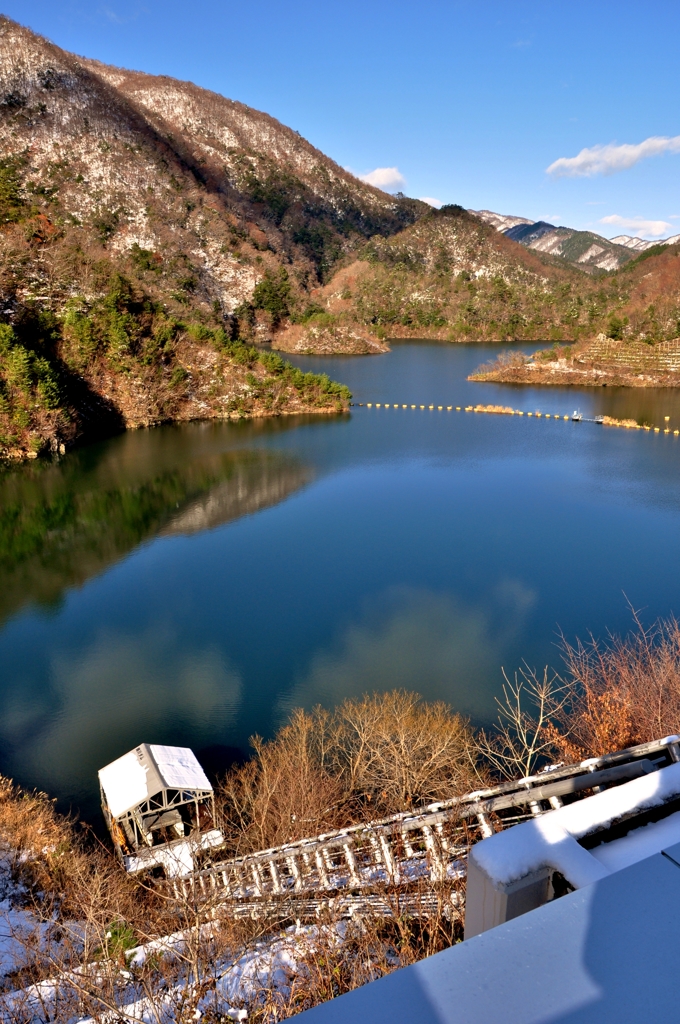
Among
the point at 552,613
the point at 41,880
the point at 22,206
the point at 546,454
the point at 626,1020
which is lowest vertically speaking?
the point at 41,880

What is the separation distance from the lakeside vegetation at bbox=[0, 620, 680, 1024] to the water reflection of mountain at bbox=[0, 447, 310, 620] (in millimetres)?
7954

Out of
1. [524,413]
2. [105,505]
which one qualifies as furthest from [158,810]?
[524,413]

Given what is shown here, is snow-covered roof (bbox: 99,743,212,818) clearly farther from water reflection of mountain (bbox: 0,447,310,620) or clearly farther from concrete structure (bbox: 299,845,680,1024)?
concrete structure (bbox: 299,845,680,1024)

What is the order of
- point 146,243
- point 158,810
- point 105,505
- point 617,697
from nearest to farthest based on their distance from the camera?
point 158,810 < point 617,697 < point 105,505 < point 146,243

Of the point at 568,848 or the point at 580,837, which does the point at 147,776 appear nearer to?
the point at 580,837

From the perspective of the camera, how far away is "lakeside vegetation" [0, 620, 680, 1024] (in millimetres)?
4062

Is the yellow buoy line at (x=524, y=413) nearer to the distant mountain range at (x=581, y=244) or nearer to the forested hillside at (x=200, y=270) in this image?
the forested hillside at (x=200, y=270)

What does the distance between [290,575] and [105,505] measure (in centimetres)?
864

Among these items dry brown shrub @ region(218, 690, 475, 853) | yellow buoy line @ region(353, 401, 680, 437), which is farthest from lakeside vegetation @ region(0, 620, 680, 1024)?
yellow buoy line @ region(353, 401, 680, 437)

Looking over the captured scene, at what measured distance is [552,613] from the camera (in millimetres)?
12922

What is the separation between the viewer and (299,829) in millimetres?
7121

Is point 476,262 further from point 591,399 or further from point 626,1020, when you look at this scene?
point 626,1020

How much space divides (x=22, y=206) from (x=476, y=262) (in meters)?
52.9

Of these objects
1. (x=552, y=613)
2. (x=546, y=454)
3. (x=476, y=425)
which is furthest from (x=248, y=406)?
(x=552, y=613)
